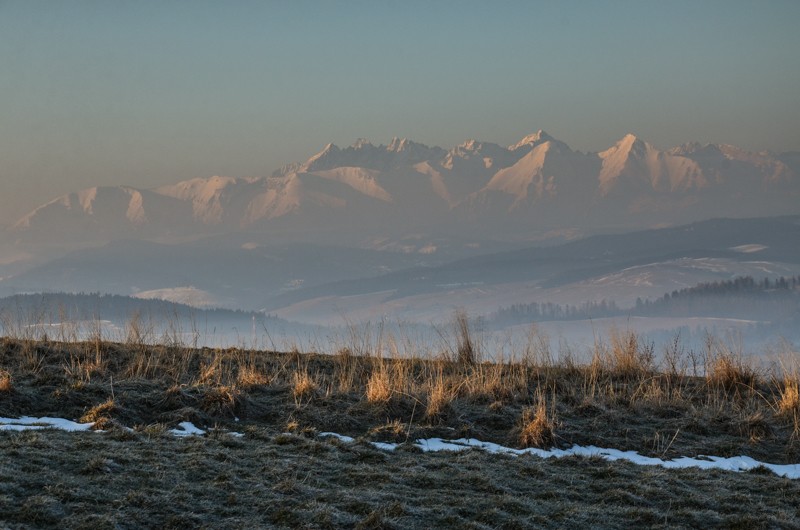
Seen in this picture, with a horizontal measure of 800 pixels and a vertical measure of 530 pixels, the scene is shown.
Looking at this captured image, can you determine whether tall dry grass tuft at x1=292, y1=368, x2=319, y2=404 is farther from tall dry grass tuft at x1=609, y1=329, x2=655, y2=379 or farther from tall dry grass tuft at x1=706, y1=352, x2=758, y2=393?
tall dry grass tuft at x1=706, y1=352, x2=758, y2=393

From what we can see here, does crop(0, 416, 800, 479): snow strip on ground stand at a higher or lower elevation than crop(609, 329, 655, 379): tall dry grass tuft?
lower

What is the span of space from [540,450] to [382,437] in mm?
1906

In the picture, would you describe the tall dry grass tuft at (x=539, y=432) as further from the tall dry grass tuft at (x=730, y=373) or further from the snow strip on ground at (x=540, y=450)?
the tall dry grass tuft at (x=730, y=373)

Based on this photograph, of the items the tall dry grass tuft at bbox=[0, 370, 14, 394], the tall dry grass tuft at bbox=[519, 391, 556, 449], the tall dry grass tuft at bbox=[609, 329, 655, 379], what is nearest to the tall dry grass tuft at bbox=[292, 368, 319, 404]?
the tall dry grass tuft at bbox=[519, 391, 556, 449]

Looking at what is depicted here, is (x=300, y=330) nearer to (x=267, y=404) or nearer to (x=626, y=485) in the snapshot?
(x=267, y=404)

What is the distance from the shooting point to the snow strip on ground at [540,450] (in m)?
10.8

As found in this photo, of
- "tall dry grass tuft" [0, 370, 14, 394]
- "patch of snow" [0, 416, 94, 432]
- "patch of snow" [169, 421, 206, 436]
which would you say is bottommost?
"patch of snow" [169, 421, 206, 436]

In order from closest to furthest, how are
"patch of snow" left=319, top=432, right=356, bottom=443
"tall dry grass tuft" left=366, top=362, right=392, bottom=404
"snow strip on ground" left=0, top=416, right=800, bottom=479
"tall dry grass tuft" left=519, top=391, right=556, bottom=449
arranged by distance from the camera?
"snow strip on ground" left=0, top=416, right=800, bottom=479 → "patch of snow" left=319, top=432, right=356, bottom=443 → "tall dry grass tuft" left=519, top=391, right=556, bottom=449 → "tall dry grass tuft" left=366, top=362, right=392, bottom=404

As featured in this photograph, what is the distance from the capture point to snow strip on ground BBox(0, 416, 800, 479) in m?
10.8

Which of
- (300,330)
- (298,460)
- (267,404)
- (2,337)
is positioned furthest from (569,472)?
(2,337)

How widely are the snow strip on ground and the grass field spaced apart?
0.70ft

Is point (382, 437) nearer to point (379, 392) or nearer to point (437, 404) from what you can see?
point (437, 404)

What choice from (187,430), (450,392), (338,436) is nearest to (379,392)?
(450,392)

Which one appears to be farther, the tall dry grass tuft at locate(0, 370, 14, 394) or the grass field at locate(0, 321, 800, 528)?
the tall dry grass tuft at locate(0, 370, 14, 394)
